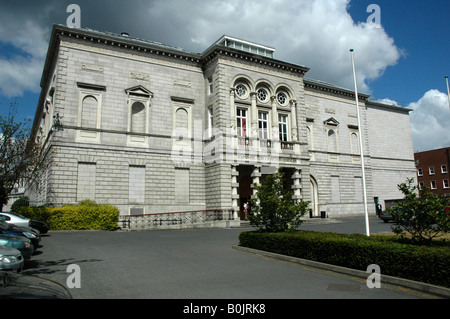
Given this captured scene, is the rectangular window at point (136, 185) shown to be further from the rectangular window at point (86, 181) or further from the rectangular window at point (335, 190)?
the rectangular window at point (335, 190)

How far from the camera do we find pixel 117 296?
7.52m

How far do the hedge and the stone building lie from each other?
1863 mm

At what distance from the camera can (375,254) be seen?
31.0 feet

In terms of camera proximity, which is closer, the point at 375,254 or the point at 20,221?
the point at 375,254

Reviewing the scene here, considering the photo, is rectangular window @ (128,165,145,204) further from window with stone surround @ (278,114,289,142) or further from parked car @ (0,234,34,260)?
parked car @ (0,234,34,260)

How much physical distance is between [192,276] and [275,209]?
20.4 feet

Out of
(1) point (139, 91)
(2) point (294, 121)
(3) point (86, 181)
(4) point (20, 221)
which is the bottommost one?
(4) point (20, 221)

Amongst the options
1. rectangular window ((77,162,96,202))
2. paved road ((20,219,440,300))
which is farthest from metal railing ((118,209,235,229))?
paved road ((20,219,440,300))

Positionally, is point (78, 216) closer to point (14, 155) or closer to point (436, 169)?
point (14, 155)

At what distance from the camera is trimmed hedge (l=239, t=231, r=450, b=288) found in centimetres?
803

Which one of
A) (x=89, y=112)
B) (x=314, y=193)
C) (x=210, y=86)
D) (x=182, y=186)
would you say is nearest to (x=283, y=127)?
(x=210, y=86)

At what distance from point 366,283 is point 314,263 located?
223 cm
